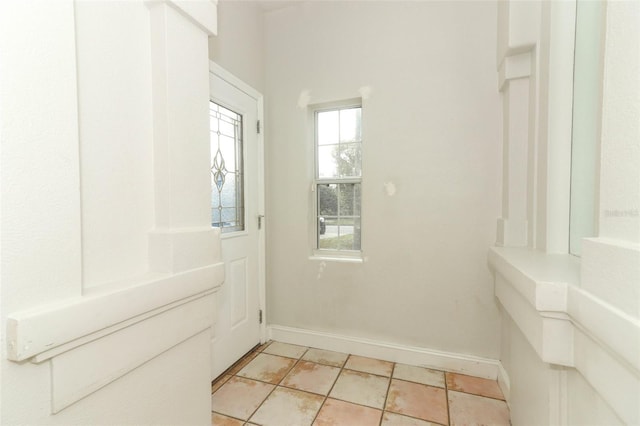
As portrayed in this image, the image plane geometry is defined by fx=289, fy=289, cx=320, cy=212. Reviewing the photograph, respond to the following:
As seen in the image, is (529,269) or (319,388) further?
(319,388)

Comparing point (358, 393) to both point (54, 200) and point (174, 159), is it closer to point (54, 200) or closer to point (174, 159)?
point (174, 159)

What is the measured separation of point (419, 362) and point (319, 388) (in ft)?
2.74

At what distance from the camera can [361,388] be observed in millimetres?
2008

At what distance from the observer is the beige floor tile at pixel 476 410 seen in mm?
1705

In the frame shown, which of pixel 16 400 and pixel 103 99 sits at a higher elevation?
pixel 103 99

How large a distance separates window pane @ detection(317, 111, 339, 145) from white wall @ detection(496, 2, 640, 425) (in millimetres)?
1327

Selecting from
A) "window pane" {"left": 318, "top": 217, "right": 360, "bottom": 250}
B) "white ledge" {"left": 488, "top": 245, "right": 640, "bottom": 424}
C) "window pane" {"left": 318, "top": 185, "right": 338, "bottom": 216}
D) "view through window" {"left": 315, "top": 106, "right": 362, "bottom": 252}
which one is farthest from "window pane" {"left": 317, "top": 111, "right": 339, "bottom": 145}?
"white ledge" {"left": 488, "top": 245, "right": 640, "bottom": 424}

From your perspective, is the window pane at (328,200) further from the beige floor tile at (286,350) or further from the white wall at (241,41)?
the beige floor tile at (286,350)

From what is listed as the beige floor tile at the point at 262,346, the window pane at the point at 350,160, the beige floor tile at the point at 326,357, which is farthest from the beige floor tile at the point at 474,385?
the window pane at the point at 350,160

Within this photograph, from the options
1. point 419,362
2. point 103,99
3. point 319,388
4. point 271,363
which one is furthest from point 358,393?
point 103,99

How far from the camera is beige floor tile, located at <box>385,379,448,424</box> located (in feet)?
5.77

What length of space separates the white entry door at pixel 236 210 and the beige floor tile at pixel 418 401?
124cm

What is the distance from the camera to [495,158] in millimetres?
2090

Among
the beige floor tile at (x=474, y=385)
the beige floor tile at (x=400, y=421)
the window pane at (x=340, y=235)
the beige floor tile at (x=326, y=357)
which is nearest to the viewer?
the beige floor tile at (x=400, y=421)
